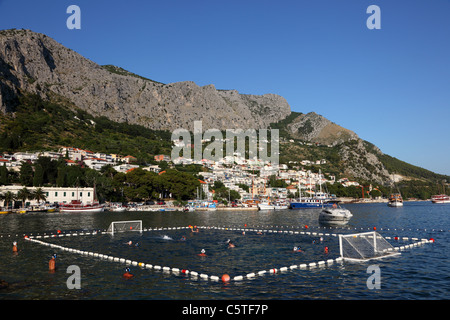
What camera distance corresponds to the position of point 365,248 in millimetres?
30078

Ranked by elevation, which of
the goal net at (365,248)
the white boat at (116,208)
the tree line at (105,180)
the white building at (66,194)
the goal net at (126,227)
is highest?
the tree line at (105,180)

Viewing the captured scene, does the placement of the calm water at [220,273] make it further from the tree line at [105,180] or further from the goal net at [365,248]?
the tree line at [105,180]

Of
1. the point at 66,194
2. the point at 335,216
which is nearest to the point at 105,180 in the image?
the point at 66,194

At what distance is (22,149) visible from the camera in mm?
132625

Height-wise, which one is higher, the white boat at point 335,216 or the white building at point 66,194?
the white building at point 66,194

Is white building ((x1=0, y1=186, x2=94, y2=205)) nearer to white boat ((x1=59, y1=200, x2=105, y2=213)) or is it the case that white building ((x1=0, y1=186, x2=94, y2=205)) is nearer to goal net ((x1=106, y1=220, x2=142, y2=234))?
white boat ((x1=59, y1=200, x2=105, y2=213))

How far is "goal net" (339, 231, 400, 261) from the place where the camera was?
2820 centimetres

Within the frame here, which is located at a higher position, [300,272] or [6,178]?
[6,178]

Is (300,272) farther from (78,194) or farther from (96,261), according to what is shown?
(78,194)

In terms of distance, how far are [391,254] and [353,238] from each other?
11.5 feet

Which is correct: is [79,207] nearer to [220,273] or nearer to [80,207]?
[80,207]

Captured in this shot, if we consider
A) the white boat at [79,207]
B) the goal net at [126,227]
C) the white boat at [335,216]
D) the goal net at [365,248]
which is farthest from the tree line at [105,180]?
the goal net at [365,248]

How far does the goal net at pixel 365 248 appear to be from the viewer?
2820cm
